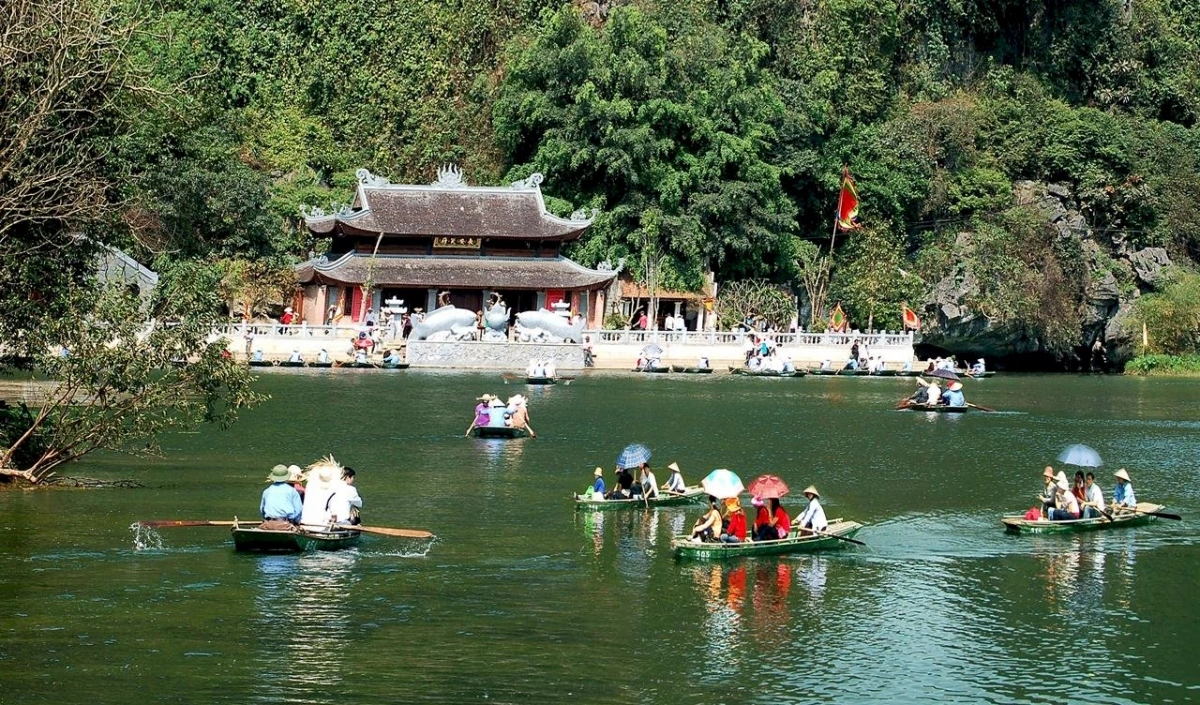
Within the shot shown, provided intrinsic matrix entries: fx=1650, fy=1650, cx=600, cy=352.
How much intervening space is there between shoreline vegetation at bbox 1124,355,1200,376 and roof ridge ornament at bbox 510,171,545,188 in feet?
94.9

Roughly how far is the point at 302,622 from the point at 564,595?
4038 mm

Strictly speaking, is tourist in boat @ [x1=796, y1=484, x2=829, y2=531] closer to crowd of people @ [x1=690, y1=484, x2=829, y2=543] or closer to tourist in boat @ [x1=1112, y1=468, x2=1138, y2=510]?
crowd of people @ [x1=690, y1=484, x2=829, y2=543]

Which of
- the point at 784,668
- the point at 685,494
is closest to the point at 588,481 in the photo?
the point at 685,494

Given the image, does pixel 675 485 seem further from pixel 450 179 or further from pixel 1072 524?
pixel 450 179

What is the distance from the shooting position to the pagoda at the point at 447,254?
2906 inches

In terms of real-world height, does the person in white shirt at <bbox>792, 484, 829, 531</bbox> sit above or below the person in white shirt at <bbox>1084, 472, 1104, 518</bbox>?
below

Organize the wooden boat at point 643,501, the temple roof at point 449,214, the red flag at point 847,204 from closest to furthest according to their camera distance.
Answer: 1. the wooden boat at point 643,501
2. the temple roof at point 449,214
3. the red flag at point 847,204

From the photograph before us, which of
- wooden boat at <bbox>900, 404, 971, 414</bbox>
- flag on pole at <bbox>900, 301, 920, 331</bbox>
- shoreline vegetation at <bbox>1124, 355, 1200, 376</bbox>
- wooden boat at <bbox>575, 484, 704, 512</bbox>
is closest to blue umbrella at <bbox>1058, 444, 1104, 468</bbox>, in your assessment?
wooden boat at <bbox>575, 484, 704, 512</bbox>

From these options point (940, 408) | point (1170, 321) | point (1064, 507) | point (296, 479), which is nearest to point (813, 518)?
point (1064, 507)

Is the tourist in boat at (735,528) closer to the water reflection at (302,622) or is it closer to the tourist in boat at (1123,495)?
the water reflection at (302,622)

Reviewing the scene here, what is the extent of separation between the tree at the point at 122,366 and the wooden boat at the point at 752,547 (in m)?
10.0

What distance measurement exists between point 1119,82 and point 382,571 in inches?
2964

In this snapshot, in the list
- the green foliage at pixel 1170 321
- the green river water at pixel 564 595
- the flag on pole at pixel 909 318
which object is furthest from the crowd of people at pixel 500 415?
the green foliage at pixel 1170 321

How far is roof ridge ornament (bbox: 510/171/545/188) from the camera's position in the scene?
246 feet
